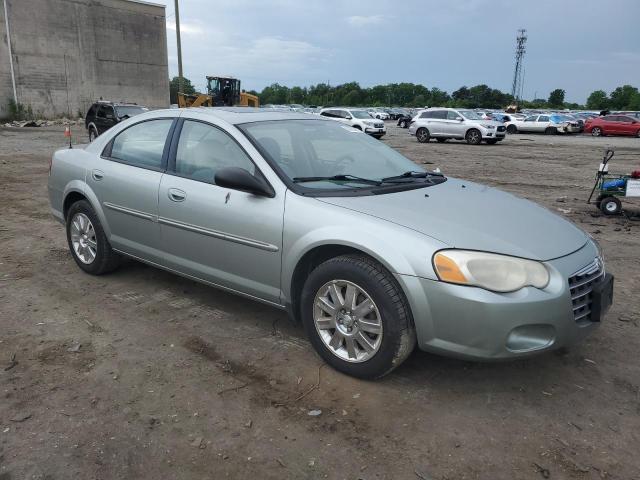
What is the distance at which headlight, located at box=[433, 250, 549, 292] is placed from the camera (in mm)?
2811

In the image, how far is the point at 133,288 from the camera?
473 cm

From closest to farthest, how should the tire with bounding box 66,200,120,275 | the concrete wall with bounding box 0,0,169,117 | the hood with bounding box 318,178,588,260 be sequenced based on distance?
1. the hood with bounding box 318,178,588,260
2. the tire with bounding box 66,200,120,275
3. the concrete wall with bounding box 0,0,169,117

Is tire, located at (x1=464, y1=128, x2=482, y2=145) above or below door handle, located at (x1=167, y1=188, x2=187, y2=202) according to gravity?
below

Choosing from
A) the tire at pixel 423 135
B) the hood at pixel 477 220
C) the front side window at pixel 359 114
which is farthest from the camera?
the front side window at pixel 359 114

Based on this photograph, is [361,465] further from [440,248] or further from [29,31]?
[29,31]

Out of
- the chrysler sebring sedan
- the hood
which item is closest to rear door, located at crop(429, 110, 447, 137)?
the chrysler sebring sedan

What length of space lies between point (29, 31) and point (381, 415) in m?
41.7

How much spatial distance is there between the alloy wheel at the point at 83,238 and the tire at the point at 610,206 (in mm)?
7374

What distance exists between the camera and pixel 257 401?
119 inches

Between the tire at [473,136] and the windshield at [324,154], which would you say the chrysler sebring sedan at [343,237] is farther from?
the tire at [473,136]

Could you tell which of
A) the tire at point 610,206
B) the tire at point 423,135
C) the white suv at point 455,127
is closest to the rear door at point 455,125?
the white suv at point 455,127

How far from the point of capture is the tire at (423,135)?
2606 centimetres

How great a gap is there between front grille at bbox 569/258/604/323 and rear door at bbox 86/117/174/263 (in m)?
2.93

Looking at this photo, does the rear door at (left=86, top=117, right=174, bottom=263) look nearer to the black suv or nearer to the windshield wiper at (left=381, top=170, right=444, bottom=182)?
the windshield wiper at (left=381, top=170, right=444, bottom=182)
